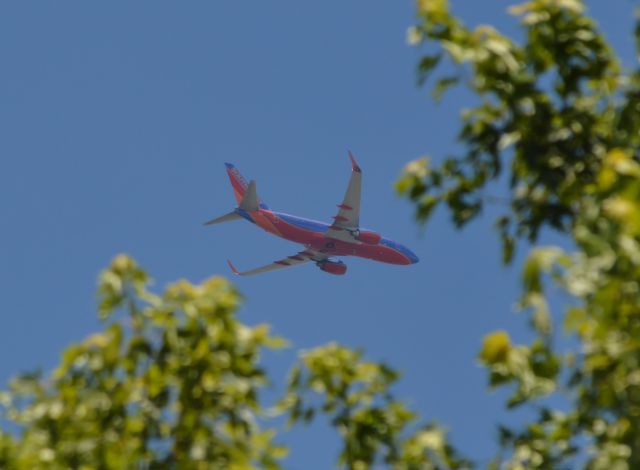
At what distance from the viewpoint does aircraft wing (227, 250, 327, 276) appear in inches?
4007

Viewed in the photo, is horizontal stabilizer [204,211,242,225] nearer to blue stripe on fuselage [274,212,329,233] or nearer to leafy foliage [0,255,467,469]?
blue stripe on fuselage [274,212,329,233]

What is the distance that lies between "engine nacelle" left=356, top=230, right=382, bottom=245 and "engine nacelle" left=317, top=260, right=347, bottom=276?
487cm

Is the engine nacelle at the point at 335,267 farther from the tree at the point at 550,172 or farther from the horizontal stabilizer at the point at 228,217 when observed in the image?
the tree at the point at 550,172

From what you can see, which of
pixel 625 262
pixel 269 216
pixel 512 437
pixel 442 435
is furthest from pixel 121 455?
pixel 269 216

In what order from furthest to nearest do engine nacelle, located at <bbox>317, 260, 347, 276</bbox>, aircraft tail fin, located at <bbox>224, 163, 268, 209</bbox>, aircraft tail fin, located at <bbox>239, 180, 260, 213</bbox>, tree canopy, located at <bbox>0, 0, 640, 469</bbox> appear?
aircraft tail fin, located at <bbox>224, 163, 268, 209</bbox> < engine nacelle, located at <bbox>317, 260, 347, 276</bbox> < aircraft tail fin, located at <bbox>239, 180, 260, 213</bbox> < tree canopy, located at <bbox>0, 0, 640, 469</bbox>

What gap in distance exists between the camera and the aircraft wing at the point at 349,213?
9100cm

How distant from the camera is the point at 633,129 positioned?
520 inches

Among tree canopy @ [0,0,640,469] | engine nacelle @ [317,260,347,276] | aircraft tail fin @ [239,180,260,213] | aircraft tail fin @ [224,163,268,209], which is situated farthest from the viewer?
aircraft tail fin @ [224,163,268,209]

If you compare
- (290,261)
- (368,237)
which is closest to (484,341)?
(368,237)

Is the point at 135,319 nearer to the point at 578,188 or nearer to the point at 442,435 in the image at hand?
the point at 442,435

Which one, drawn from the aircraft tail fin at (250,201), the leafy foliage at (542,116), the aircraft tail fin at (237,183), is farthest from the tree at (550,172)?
the aircraft tail fin at (237,183)

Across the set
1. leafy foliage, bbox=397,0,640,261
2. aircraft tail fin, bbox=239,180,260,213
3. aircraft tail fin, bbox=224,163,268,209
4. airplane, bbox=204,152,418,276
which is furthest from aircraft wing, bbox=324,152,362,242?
leafy foliage, bbox=397,0,640,261

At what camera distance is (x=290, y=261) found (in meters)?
107

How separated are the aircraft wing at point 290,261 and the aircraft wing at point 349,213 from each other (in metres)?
5.44
